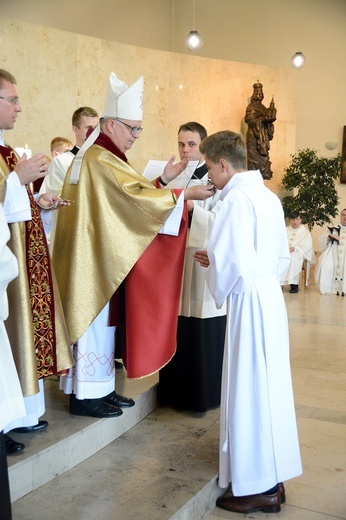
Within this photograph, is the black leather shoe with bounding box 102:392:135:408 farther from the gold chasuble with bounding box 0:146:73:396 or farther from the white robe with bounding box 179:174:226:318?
the white robe with bounding box 179:174:226:318

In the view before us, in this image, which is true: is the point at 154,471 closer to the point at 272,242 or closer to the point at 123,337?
the point at 123,337

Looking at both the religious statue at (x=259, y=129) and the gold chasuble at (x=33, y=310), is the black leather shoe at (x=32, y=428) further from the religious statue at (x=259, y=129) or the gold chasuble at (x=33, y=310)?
the religious statue at (x=259, y=129)

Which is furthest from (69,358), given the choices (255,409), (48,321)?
(255,409)

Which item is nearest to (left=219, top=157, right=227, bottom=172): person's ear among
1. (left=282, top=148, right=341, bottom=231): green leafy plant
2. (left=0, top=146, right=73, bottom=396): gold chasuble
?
(left=0, top=146, right=73, bottom=396): gold chasuble

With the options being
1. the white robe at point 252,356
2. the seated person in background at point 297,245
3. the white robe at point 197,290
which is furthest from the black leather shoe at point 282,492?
the seated person in background at point 297,245

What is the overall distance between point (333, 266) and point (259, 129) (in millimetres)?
3118

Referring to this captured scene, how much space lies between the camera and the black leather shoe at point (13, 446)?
2529 mm

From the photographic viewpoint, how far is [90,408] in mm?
2980

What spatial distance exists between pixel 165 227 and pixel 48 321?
749 mm

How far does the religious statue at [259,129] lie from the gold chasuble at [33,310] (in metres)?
8.64

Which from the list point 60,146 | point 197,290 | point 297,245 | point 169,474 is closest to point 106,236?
point 197,290

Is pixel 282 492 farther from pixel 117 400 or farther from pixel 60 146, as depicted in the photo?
pixel 60 146

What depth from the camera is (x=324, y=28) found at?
12688 mm

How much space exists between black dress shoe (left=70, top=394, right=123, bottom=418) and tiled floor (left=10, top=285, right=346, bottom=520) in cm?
6
